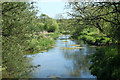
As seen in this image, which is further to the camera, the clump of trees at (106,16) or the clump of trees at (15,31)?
the clump of trees at (106,16)

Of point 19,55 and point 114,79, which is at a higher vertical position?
point 19,55

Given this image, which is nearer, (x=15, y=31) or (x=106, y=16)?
(x=15, y=31)

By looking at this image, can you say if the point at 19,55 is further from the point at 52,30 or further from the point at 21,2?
the point at 52,30

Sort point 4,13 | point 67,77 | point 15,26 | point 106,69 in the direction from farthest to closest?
point 67,77
point 106,69
point 15,26
point 4,13

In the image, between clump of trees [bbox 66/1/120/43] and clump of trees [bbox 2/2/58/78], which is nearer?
clump of trees [bbox 2/2/58/78]

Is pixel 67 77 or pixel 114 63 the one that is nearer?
pixel 114 63

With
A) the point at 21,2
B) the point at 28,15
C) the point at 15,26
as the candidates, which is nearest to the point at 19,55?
the point at 15,26

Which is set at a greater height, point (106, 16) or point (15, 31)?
point (106, 16)

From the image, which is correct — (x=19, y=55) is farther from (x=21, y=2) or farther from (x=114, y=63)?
(x=114, y=63)

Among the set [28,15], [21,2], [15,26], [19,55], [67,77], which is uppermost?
[21,2]

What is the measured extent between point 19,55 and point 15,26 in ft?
4.09

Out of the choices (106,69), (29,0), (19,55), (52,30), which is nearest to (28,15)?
(29,0)

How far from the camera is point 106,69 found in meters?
6.36

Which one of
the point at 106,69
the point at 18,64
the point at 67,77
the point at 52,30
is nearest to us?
the point at 18,64
